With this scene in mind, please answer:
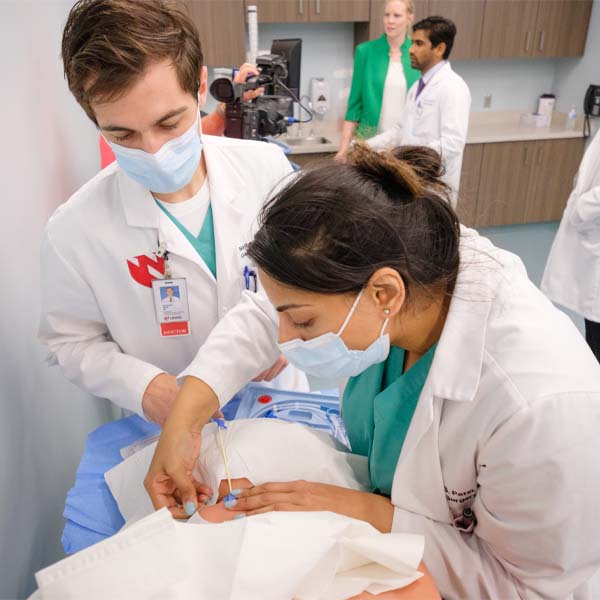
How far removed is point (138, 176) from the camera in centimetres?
116

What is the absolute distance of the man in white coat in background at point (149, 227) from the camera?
996 mm

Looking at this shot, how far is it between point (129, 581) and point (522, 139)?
4.58 m

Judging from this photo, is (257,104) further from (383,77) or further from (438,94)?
(383,77)

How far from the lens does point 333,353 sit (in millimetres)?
930

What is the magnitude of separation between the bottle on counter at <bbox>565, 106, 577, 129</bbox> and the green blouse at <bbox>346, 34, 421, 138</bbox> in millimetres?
1559

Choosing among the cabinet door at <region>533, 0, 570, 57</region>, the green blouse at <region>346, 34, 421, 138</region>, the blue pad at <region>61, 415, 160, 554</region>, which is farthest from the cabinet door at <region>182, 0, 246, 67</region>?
the blue pad at <region>61, 415, 160, 554</region>

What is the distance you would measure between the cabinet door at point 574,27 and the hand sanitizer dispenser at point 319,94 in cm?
193

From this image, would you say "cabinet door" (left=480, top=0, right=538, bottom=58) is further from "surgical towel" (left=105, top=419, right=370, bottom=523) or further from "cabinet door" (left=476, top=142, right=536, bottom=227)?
"surgical towel" (left=105, top=419, right=370, bottom=523)

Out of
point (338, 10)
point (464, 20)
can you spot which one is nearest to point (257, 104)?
point (338, 10)

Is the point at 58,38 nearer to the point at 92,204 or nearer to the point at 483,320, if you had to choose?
the point at 92,204

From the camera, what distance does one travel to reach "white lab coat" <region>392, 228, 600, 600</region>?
0.73 m

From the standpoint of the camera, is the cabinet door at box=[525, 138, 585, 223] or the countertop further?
the cabinet door at box=[525, 138, 585, 223]

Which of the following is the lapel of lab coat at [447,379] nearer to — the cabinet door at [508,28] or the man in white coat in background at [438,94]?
the man in white coat in background at [438,94]

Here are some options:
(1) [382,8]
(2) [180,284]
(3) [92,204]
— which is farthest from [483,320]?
(1) [382,8]
